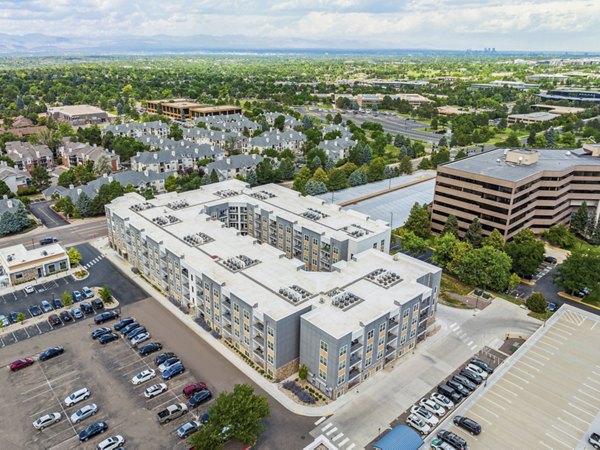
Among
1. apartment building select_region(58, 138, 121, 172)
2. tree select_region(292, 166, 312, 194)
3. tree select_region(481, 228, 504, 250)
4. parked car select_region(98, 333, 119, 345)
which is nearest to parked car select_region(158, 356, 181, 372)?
parked car select_region(98, 333, 119, 345)

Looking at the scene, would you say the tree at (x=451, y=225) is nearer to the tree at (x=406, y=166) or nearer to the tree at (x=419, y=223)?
the tree at (x=419, y=223)

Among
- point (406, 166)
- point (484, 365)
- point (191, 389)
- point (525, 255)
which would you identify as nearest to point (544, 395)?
point (484, 365)

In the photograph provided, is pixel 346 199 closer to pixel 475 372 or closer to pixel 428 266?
pixel 428 266

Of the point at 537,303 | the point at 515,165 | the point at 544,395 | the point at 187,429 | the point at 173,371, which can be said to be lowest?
the point at 544,395

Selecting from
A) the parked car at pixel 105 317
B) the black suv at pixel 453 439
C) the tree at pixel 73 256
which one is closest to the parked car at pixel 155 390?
the parked car at pixel 105 317

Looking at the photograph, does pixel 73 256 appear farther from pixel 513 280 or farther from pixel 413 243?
pixel 513 280

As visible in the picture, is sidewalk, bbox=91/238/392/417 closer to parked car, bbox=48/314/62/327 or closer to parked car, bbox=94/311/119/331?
parked car, bbox=94/311/119/331
